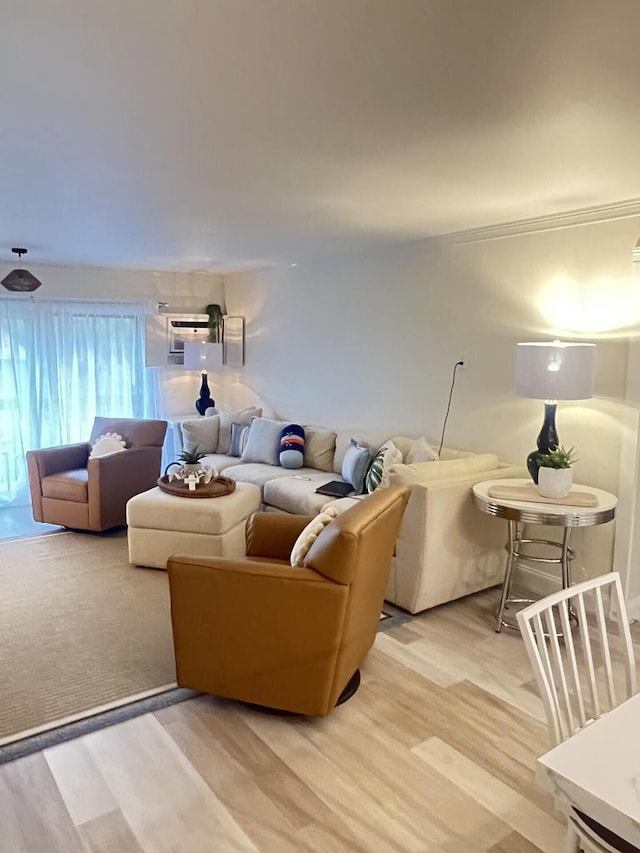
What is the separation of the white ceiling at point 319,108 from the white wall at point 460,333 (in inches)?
15.9

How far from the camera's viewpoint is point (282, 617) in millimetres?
2443

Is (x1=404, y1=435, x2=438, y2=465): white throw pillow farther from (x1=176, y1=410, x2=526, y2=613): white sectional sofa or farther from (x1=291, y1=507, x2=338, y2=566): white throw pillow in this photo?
(x1=291, y1=507, x2=338, y2=566): white throw pillow

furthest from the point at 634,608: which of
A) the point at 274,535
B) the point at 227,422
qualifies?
the point at 227,422

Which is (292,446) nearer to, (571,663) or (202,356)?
(202,356)

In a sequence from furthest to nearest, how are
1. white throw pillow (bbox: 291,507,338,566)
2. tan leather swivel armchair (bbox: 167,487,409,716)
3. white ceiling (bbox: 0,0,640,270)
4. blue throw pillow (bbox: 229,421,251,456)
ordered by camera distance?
1. blue throw pillow (bbox: 229,421,251,456)
2. white throw pillow (bbox: 291,507,338,566)
3. tan leather swivel armchair (bbox: 167,487,409,716)
4. white ceiling (bbox: 0,0,640,270)

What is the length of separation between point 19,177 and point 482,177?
2.13m

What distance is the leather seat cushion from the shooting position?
4.93m

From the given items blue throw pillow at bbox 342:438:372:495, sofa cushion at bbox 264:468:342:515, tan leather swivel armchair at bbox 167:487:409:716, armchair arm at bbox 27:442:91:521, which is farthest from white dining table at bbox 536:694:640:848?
armchair arm at bbox 27:442:91:521

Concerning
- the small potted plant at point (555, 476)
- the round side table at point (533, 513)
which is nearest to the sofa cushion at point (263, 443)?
the round side table at point (533, 513)

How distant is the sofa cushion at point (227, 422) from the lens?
612 cm

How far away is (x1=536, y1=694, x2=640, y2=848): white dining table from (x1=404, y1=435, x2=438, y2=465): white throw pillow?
2.94 metres

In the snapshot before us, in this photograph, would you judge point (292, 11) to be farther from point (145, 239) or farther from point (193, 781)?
point (145, 239)

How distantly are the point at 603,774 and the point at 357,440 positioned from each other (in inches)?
159

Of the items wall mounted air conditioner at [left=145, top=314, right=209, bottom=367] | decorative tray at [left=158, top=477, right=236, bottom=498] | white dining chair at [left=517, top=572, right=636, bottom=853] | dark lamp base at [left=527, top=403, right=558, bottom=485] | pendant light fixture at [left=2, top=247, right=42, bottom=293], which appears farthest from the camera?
wall mounted air conditioner at [left=145, top=314, right=209, bottom=367]
